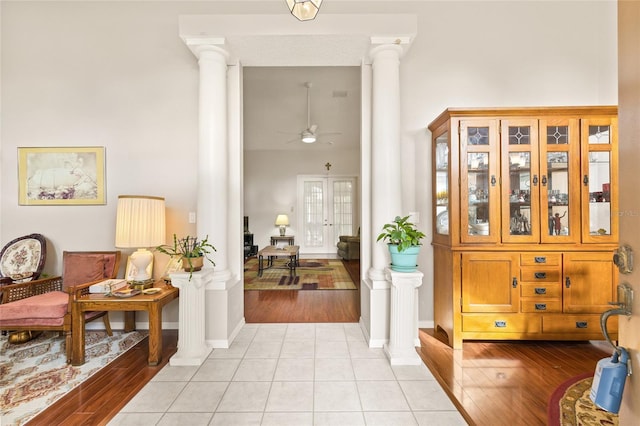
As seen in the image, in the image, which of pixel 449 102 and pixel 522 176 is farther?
pixel 449 102

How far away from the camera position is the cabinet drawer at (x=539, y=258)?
2676 millimetres

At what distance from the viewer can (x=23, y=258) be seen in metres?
3.01

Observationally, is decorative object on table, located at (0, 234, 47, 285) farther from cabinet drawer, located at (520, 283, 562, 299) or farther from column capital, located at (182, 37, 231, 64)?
cabinet drawer, located at (520, 283, 562, 299)

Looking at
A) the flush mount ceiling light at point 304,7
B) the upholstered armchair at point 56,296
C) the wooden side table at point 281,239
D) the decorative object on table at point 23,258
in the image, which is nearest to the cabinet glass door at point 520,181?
the flush mount ceiling light at point 304,7

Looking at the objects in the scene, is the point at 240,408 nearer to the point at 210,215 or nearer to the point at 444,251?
the point at 210,215

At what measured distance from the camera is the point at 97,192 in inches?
126

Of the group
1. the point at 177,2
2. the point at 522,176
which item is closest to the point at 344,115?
the point at 177,2

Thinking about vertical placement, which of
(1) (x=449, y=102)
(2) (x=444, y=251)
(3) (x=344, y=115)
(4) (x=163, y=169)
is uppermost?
(3) (x=344, y=115)

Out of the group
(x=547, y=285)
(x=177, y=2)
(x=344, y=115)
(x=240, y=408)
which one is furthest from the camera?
(x=344, y=115)

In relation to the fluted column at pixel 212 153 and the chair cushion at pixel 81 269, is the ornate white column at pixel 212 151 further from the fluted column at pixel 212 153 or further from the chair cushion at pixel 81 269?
the chair cushion at pixel 81 269

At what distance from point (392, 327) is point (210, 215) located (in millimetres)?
1871

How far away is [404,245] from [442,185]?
0.87m

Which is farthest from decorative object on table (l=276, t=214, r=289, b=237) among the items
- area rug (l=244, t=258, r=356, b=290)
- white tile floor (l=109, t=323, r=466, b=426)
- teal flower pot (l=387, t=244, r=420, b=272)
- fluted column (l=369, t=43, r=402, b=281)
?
teal flower pot (l=387, t=244, r=420, b=272)

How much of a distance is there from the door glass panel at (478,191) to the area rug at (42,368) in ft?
11.0
